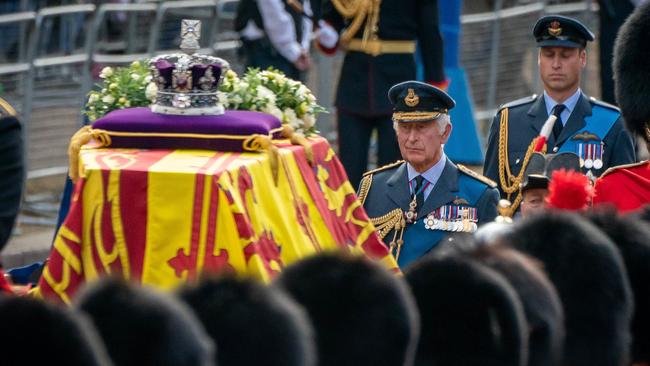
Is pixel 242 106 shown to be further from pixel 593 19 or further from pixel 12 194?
pixel 593 19

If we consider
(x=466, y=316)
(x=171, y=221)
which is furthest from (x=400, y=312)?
(x=171, y=221)

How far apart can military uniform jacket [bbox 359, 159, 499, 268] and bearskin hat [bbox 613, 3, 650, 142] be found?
635 millimetres

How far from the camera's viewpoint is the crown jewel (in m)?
5.73

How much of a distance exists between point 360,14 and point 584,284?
5.24m

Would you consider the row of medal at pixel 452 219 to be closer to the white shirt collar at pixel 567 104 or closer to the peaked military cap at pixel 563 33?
the white shirt collar at pixel 567 104

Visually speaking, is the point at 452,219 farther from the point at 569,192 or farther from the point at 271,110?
the point at 569,192

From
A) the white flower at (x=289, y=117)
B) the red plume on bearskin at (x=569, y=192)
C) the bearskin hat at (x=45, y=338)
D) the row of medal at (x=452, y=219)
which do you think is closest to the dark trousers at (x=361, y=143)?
the row of medal at (x=452, y=219)

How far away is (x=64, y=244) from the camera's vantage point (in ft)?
17.8

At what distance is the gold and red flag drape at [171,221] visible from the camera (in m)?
5.25

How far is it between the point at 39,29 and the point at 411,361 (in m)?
7.22

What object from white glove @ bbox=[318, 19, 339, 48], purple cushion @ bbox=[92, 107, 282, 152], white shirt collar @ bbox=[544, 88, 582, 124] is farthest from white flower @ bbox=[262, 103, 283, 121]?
white glove @ bbox=[318, 19, 339, 48]

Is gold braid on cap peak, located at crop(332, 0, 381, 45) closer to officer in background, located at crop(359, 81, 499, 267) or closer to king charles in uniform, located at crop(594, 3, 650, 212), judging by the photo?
officer in background, located at crop(359, 81, 499, 267)

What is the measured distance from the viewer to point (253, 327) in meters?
3.78

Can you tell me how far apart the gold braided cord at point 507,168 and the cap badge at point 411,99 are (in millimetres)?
687
